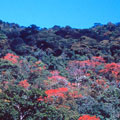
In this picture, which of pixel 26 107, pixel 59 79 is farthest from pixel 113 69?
pixel 26 107

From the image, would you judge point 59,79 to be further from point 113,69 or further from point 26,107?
point 26,107

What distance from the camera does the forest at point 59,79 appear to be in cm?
1238

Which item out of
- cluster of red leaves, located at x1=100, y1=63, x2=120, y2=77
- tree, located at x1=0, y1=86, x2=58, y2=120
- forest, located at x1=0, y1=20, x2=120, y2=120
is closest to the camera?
tree, located at x1=0, y1=86, x2=58, y2=120

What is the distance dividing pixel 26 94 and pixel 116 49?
2834 centimetres

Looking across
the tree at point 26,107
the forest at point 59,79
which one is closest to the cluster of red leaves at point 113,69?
the forest at point 59,79

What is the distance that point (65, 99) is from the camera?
54.7 feet

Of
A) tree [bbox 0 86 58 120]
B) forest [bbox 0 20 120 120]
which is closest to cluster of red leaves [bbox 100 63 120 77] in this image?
forest [bbox 0 20 120 120]

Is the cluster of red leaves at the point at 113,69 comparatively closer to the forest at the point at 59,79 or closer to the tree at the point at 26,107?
the forest at the point at 59,79

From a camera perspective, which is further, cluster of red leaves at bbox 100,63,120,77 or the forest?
cluster of red leaves at bbox 100,63,120,77

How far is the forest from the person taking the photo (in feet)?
40.6

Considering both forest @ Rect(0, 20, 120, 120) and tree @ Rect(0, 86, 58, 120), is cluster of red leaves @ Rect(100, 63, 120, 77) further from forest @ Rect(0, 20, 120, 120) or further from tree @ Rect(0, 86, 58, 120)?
tree @ Rect(0, 86, 58, 120)

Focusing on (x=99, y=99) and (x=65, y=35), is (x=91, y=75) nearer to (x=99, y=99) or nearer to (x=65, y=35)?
(x=99, y=99)

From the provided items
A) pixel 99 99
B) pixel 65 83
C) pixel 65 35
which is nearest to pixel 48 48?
pixel 65 35

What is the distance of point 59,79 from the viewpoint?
74.0 feet
